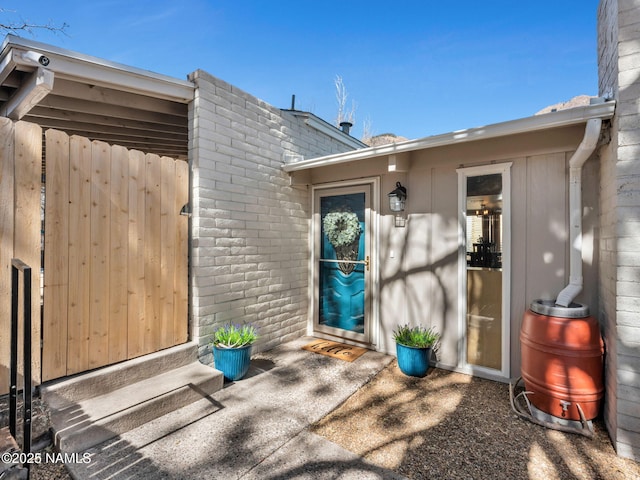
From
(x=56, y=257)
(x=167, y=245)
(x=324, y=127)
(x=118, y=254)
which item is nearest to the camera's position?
(x=56, y=257)

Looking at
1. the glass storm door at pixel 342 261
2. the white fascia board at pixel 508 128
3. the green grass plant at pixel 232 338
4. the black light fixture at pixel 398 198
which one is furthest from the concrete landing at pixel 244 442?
the white fascia board at pixel 508 128

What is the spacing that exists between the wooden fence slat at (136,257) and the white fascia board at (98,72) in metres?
0.61

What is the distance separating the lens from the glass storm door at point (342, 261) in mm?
4125

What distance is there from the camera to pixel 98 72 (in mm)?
2586

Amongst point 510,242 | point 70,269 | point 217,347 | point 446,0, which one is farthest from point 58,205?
point 446,0

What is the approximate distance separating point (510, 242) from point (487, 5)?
15.4 feet

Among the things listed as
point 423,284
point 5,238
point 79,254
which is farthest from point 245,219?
point 423,284

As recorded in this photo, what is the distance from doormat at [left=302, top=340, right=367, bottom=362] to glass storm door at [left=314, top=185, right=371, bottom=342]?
0.49 ft

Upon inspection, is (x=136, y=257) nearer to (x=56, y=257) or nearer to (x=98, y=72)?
(x=56, y=257)

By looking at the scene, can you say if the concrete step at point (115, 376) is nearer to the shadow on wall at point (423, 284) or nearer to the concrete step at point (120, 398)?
the concrete step at point (120, 398)

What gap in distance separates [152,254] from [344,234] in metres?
2.32

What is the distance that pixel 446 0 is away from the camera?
5625mm

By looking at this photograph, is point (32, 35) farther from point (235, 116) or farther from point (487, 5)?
point (487, 5)

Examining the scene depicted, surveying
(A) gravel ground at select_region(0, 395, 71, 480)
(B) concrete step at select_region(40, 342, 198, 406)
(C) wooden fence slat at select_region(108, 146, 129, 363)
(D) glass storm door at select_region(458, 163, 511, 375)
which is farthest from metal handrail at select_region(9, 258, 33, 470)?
(D) glass storm door at select_region(458, 163, 511, 375)
